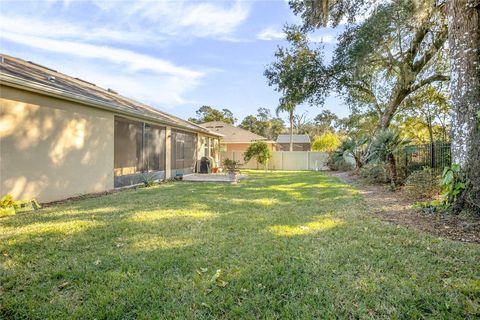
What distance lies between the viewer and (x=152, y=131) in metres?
11.5

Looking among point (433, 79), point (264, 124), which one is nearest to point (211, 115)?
point (264, 124)

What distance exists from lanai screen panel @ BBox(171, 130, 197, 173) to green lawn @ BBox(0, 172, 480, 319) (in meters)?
8.71

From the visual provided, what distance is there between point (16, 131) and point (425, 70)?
49.7 ft

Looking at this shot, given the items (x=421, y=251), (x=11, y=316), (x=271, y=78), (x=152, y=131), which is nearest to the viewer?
(x=11, y=316)

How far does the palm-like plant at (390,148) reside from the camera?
7902 millimetres

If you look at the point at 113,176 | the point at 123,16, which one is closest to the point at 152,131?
the point at 113,176

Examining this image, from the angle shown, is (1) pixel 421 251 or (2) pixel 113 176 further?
(2) pixel 113 176

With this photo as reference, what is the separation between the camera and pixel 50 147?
22.2 ft

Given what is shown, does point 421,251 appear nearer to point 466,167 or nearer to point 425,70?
point 466,167

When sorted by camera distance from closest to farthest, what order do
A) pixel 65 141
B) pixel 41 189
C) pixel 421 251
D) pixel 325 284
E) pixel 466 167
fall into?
pixel 325 284
pixel 421 251
pixel 466 167
pixel 41 189
pixel 65 141

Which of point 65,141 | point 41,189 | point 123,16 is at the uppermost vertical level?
point 123,16

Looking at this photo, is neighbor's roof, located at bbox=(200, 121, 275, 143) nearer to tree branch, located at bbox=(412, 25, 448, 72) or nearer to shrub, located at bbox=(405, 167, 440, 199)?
tree branch, located at bbox=(412, 25, 448, 72)

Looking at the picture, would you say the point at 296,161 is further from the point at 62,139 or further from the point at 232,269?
the point at 232,269

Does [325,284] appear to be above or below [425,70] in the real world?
below
